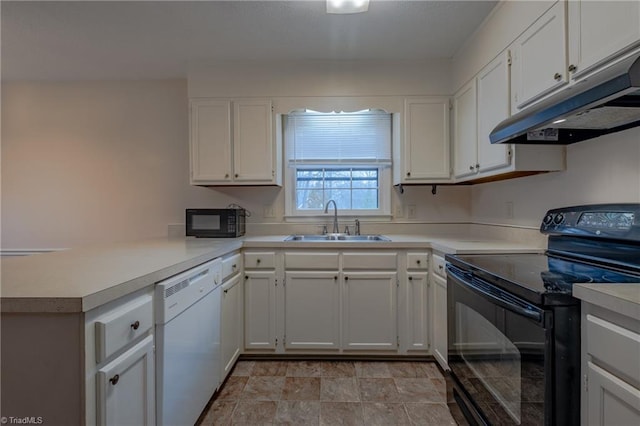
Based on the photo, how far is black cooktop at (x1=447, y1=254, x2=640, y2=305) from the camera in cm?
100

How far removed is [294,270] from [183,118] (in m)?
1.83

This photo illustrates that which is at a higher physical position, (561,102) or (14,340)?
(561,102)

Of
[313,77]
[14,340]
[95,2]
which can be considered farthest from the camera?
[313,77]

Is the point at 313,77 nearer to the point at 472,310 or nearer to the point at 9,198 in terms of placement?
the point at 472,310

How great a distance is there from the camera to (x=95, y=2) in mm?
1868

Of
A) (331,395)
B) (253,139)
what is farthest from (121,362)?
A: (253,139)

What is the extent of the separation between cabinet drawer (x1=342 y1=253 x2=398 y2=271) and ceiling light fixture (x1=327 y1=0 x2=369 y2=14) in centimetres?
156

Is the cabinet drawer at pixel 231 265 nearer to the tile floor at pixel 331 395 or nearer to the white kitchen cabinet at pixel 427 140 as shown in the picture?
the tile floor at pixel 331 395

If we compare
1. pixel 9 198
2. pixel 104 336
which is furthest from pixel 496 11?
pixel 9 198

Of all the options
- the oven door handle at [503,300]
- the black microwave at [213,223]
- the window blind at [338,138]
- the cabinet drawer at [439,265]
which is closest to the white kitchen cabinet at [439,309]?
the cabinet drawer at [439,265]

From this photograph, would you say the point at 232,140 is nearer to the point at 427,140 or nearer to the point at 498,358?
the point at 427,140

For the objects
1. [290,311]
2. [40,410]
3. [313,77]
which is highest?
[313,77]

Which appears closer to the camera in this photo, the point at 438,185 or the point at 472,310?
the point at 472,310

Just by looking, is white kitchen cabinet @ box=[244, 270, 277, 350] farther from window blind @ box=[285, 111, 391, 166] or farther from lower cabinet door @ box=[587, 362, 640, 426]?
lower cabinet door @ box=[587, 362, 640, 426]
